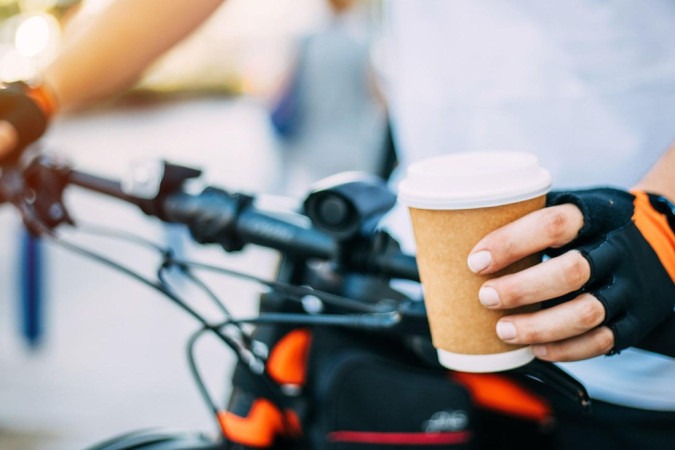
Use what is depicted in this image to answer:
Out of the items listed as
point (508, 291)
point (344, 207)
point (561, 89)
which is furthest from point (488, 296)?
point (561, 89)

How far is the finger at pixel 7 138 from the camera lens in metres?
1.47

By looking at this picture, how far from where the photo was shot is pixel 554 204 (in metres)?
0.89

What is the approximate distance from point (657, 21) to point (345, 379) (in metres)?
0.85

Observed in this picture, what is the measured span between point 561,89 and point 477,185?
56 centimetres

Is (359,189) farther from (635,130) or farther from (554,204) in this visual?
(635,130)

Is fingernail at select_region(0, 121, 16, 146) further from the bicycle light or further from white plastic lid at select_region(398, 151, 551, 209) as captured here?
white plastic lid at select_region(398, 151, 551, 209)

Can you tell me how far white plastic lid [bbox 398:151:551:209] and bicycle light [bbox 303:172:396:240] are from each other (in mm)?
253

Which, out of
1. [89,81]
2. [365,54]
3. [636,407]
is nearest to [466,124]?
[636,407]

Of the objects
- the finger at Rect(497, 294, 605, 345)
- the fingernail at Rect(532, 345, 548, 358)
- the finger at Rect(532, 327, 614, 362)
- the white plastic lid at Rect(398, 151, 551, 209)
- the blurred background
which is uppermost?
the white plastic lid at Rect(398, 151, 551, 209)

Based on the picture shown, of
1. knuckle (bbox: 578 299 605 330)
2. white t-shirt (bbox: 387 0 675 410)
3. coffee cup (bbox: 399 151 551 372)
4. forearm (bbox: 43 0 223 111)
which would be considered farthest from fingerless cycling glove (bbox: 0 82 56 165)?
knuckle (bbox: 578 299 605 330)

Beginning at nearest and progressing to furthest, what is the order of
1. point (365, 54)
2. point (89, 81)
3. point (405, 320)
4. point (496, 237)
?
point (496, 237) < point (405, 320) < point (89, 81) < point (365, 54)

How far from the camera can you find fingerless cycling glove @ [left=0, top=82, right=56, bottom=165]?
147 centimetres

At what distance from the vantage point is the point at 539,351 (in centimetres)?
91

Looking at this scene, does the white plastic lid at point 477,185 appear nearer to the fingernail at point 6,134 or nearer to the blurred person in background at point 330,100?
the fingernail at point 6,134
